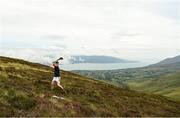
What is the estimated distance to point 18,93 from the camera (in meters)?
27.3

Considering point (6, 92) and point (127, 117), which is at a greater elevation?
point (6, 92)

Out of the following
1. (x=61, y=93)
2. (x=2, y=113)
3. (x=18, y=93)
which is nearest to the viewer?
(x=2, y=113)

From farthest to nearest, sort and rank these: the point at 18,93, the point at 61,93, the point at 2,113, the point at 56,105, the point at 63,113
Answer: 1. the point at 61,93
2. the point at 18,93
3. the point at 56,105
4. the point at 63,113
5. the point at 2,113

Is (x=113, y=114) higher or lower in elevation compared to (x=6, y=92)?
lower

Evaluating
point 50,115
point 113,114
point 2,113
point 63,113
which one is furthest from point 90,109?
point 2,113

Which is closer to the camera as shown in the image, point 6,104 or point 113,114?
point 6,104

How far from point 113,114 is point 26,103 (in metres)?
7.69

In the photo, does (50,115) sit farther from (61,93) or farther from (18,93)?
(61,93)

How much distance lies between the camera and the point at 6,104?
24.0 metres

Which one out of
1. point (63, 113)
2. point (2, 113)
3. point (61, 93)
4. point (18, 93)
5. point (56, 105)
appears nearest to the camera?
point (2, 113)

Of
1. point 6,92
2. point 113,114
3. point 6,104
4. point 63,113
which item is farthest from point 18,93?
point 113,114

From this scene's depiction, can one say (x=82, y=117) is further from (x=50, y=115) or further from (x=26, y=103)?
(x=26, y=103)

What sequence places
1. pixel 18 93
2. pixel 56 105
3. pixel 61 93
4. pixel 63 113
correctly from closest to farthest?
pixel 63 113 < pixel 56 105 < pixel 18 93 < pixel 61 93

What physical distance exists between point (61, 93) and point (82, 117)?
9740mm
